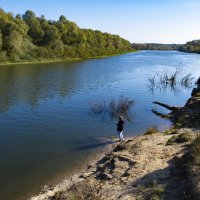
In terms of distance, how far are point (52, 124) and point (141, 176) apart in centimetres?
1457

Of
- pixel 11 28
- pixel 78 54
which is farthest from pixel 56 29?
pixel 11 28

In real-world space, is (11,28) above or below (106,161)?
above

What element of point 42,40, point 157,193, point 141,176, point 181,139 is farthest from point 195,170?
point 42,40

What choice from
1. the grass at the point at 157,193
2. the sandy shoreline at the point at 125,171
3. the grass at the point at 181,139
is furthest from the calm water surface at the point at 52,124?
the grass at the point at 157,193

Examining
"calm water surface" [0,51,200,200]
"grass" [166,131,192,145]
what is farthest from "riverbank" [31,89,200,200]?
"calm water surface" [0,51,200,200]

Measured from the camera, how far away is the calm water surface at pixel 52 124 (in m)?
19.0

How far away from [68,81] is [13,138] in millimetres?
32198

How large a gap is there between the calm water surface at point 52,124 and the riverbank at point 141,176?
7.05ft

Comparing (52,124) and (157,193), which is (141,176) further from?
(52,124)

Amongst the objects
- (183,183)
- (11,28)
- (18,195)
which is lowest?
(18,195)

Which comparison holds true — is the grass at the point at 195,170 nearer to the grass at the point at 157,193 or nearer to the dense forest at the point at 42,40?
the grass at the point at 157,193

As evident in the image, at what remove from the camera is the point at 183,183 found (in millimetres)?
13586

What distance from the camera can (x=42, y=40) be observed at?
110 metres

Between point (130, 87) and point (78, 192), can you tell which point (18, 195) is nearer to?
point (78, 192)
